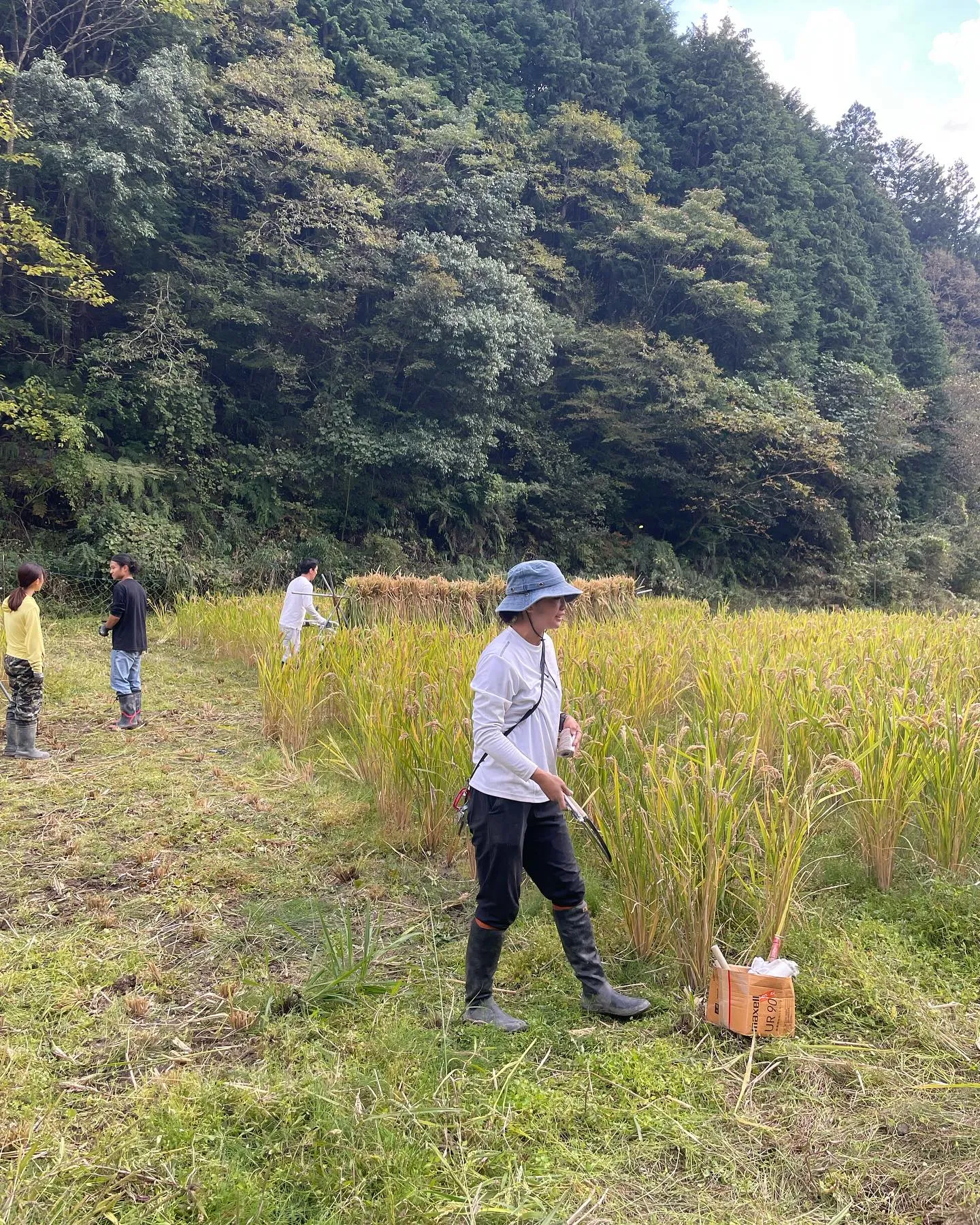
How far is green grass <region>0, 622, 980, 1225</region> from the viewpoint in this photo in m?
1.72

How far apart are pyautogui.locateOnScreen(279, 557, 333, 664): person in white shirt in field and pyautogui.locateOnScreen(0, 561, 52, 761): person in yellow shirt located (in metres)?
2.05

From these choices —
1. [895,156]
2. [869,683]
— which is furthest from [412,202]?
[895,156]

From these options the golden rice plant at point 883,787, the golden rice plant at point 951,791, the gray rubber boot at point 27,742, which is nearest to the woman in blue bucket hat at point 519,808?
the golden rice plant at point 883,787

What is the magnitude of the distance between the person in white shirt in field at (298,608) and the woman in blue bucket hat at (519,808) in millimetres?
4656

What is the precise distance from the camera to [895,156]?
30281 millimetres

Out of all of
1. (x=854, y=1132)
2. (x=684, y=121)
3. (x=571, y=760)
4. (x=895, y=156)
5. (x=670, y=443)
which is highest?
(x=895, y=156)

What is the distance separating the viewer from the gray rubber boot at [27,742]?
17.0 feet

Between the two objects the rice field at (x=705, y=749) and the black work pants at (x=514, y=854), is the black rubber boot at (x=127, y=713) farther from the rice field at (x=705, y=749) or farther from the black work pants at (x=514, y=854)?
the black work pants at (x=514, y=854)

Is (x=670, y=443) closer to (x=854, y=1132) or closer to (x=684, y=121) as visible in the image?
(x=684, y=121)

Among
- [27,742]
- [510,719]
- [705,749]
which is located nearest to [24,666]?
[27,742]

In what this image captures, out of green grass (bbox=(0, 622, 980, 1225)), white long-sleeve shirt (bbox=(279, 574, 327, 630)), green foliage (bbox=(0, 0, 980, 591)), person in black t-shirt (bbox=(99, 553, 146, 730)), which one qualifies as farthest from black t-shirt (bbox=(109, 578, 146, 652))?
green foliage (bbox=(0, 0, 980, 591))

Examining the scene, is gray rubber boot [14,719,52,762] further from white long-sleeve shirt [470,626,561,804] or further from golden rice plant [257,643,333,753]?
white long-sleeve shirt [470,626,561,804]

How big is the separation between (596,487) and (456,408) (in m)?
4.76

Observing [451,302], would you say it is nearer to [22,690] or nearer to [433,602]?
[433,602]
